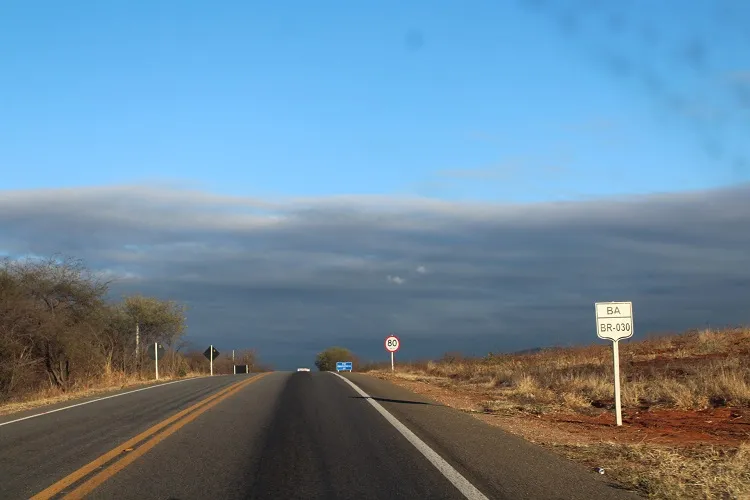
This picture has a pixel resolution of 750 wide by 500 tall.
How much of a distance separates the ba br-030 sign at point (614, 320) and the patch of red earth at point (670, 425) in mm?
1805

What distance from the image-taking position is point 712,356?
26250mm

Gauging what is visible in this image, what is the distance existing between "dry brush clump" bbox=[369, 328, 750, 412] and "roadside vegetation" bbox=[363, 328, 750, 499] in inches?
1.5

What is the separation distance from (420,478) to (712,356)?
2047 cm

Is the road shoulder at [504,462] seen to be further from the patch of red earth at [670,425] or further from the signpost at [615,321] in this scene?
the signpost at [615,321]

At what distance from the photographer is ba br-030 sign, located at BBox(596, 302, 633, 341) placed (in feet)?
50.1

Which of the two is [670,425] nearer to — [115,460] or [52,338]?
[115,460]

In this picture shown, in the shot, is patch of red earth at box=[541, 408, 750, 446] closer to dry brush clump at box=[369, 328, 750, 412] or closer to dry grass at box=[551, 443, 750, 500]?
dry brush clump at box=[369, 328, 750, 412]

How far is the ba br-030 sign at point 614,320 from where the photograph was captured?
1526 cm

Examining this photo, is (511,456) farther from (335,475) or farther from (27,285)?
(27,285)

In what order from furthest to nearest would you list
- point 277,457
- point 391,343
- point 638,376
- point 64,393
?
point 391,343, point 64,393, point 638,376, point 277,457

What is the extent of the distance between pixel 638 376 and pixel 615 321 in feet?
30.9

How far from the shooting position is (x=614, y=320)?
603 inches

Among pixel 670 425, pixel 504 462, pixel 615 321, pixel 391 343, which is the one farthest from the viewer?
pixel 391 343

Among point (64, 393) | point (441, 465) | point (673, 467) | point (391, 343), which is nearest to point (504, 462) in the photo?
point (441, 465)
